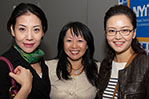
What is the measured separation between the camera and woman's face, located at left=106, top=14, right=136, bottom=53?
170 cm

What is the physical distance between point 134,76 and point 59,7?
202cm

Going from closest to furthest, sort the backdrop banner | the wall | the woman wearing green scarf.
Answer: the woman wearing green scarf
the backdrop banner
the wall

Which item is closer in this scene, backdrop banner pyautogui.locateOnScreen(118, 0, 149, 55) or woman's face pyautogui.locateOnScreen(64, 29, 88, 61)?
backdrop banner pyautogui.locateOnScreen(118, 0, 149, 55)

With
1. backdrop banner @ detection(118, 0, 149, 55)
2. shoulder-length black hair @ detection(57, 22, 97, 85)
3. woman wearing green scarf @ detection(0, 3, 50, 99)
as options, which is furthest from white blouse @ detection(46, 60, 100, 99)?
backdrop banner @ detection(118, 0, 149, 55)

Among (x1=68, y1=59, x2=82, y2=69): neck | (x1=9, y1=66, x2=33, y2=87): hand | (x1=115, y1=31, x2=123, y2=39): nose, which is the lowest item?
(x1=68, y1=59, x2=82, y2=69): neck

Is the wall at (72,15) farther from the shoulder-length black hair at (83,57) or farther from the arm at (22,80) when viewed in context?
the arm at (22,80)

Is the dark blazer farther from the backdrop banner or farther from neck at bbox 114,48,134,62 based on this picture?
the backdrop banner

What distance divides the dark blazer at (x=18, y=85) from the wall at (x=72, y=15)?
1046 millimetres

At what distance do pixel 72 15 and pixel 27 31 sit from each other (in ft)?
4.75

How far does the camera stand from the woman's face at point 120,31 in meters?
1.70

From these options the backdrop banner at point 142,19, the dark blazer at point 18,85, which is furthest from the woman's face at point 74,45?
the backdrop banner at point 142,19

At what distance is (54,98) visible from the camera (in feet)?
7.10

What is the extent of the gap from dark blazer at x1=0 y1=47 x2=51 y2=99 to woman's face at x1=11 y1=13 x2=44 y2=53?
0.10m

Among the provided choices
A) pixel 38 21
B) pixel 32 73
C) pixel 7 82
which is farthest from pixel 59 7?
pixel 7 82
